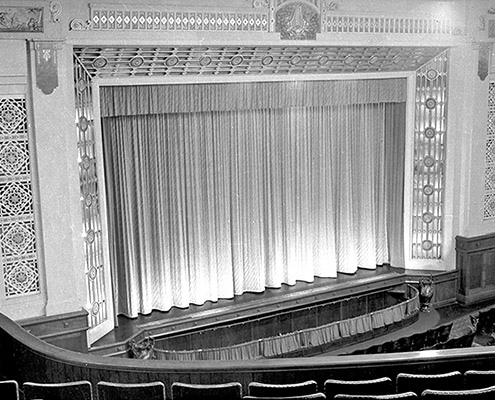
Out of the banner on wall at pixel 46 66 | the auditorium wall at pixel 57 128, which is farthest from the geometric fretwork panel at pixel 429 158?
the banner on wall at pixel 46 66

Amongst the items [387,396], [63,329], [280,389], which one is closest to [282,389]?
[280,389]

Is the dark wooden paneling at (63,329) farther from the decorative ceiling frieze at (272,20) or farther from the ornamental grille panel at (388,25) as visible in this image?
the ornamental grille panel at (388,25)

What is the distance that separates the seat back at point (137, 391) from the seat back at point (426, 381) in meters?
1.35

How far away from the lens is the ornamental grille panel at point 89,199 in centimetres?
759

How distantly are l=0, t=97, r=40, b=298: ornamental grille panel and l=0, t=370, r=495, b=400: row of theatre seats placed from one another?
320 cm

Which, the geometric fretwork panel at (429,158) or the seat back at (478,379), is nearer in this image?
the seat back at (478,379)

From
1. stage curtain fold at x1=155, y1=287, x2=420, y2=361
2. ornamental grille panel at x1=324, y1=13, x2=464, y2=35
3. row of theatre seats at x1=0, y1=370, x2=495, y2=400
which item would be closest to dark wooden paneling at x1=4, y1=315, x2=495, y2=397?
row of theatre seats at x1=0, y1=370, x2=495, y2=400

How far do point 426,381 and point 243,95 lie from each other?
18.3 feet

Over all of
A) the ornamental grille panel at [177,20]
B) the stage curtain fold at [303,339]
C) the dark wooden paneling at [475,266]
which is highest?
the ornamental grille panel at [177,20]

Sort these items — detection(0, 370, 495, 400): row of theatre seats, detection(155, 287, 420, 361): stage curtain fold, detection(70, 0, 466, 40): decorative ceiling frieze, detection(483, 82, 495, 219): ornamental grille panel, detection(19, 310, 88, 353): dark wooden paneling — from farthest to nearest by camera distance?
detection(483, 82, 495, 219): ornamental grille panel, detection(155, 287, 420, 361): stage curtain fold, detection(70, 0, 466, 40): decorative ceiling frieze, detection(19, 310, 88, 353): dark wooden paneling, detection(0, 370, 495, 400): row of theatre seats

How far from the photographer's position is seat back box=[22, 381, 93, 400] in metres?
3.98

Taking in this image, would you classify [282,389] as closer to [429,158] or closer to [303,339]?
[303,339]

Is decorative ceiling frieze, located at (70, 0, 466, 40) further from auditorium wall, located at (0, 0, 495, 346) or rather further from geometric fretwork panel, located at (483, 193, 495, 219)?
geometric fretwork panel, located at (483, 193, 495, 219)

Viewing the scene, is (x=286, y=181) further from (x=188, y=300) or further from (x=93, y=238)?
(x=93, y=238)
